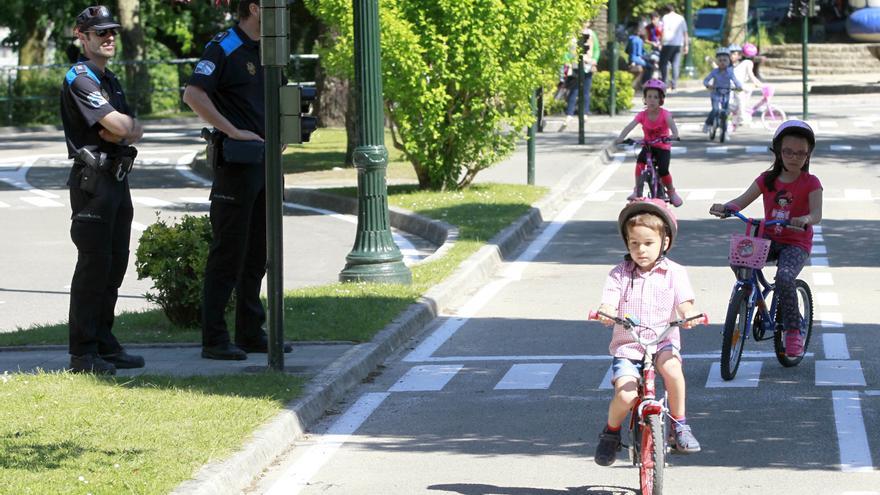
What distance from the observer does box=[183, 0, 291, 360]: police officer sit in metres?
9.79

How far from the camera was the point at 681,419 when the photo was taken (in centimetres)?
714

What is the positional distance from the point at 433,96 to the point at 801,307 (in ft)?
32.3

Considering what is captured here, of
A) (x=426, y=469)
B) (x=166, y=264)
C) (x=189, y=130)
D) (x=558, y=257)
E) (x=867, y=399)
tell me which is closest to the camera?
(x=426, y=469)

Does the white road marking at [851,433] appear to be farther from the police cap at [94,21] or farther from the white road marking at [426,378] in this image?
the police cap at [94,21]

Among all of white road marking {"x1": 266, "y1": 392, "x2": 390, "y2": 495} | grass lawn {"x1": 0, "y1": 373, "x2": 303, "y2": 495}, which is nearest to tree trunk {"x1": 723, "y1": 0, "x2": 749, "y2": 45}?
white road marking {"x1": 266, "y1": 392, "x2": 390, "y2": 495}

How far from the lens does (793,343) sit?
32.7 ft

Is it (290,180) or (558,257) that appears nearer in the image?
(558,257)

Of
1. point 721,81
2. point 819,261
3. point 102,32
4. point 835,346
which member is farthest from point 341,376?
point 721,81

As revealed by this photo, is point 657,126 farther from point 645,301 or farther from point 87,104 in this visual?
point 645,301

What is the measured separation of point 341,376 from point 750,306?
2.41 metres

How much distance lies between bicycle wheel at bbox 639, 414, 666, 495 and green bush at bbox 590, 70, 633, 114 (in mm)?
28622

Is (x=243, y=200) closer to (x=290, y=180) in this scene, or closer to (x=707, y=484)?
(x=707, y=484)

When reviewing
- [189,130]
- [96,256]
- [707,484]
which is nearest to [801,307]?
[707,484]

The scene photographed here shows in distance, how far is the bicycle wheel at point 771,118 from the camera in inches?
1250
